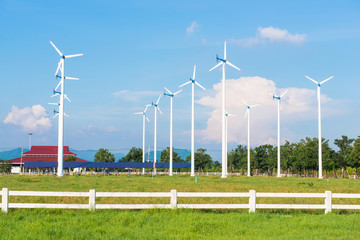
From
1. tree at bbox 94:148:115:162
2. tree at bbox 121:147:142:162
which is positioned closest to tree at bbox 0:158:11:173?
tree at bbox 94:148:115:162

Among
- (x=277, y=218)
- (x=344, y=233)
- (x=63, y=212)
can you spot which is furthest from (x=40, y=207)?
(x=344, y=233)

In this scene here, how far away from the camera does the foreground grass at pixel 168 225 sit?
15984mm

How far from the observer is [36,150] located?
18988cm

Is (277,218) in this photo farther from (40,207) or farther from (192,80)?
(192,80)

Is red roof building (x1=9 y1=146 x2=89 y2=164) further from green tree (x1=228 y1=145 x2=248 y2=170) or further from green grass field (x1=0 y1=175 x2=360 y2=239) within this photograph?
green grass field (x1=0 y1=175 x2=360 y2=239)

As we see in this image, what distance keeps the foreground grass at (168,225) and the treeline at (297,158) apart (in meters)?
91.3

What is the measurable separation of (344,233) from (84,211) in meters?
11.5

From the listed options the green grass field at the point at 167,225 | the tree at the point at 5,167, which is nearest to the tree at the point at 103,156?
the tree at the point at 5,167

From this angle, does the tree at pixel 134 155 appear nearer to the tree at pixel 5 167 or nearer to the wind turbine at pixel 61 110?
the tree at pixel 5 167

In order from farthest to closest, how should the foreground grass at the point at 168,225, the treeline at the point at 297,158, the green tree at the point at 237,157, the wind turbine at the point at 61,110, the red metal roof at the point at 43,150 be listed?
the red metal roof at the point at 43,150
the green tree at the point at 237,157
the treeline at the point at 297,158
the wind turbine at the point at 61,110
the foreground grass at the point at 168,225

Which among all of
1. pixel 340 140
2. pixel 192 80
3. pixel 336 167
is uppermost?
pixel 192 80

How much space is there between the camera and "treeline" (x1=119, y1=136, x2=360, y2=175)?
382 feet

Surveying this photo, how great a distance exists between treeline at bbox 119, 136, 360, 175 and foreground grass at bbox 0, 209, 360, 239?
9129 cm

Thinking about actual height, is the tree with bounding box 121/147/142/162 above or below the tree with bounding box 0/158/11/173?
above
